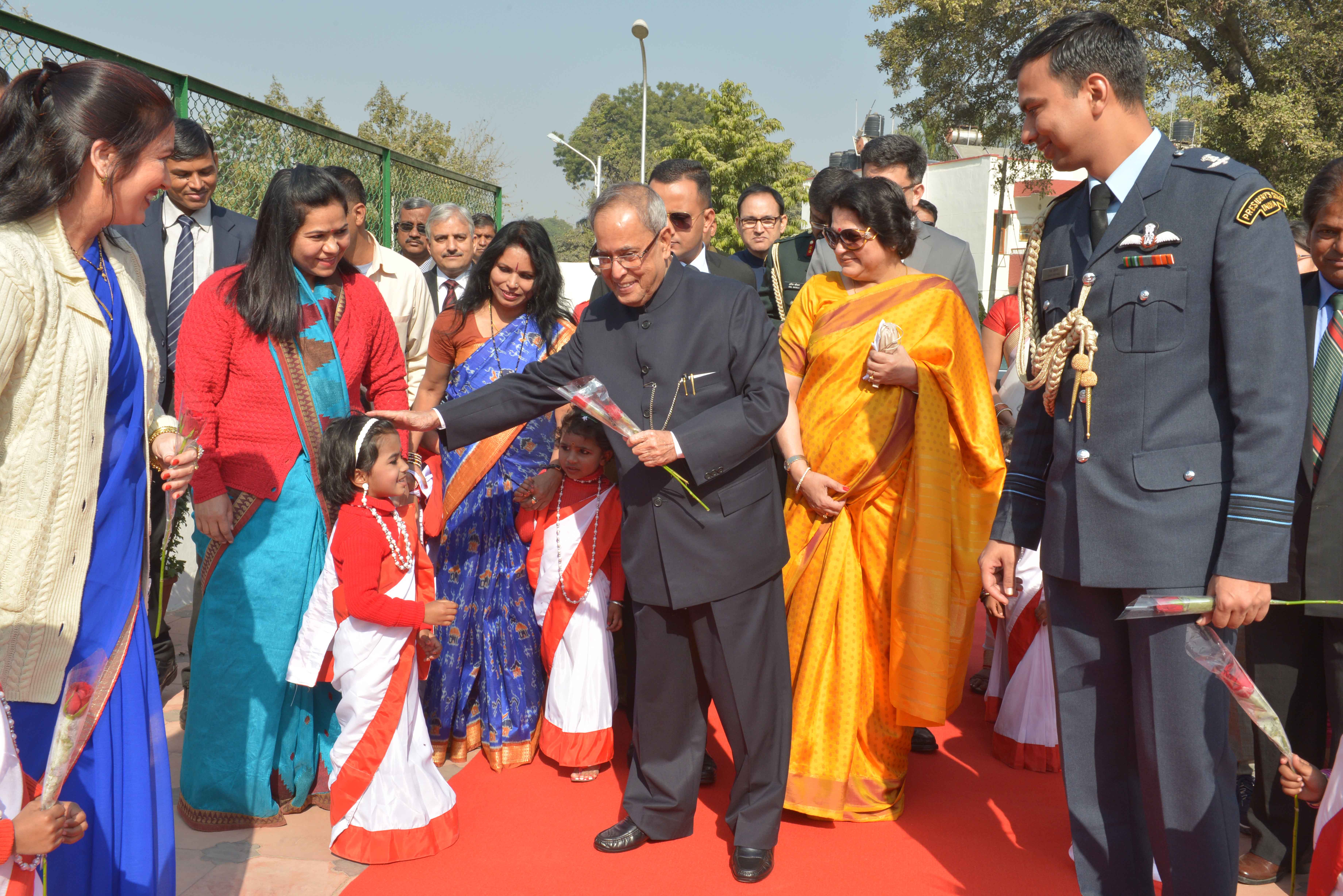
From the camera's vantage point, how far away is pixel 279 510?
10.8 ft

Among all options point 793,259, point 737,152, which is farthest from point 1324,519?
point 737,152

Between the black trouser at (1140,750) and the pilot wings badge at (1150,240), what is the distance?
2.49 ft

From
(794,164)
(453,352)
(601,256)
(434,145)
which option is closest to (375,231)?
(453,352)

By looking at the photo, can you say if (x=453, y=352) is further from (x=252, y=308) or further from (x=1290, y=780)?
(x=1290, y=780)

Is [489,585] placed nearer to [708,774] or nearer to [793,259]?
[708,774]

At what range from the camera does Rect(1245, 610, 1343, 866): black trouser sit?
299cm

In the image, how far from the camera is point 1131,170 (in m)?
2.27

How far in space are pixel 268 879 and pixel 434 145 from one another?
24742mm

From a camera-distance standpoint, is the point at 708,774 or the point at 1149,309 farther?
the point at 708,774

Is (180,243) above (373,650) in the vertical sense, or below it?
above

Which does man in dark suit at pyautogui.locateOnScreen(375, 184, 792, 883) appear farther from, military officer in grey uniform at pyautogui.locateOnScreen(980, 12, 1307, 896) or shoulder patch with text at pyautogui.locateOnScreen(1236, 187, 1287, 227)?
shoulder patch with text at pyautogui.locateOnScreen(1236, 187, 1287, 227)

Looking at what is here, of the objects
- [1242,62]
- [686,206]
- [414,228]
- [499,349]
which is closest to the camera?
[499,349]

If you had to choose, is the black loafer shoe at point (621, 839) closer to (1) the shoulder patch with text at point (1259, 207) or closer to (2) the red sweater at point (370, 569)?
(2) the red sweater at point (370, 569)

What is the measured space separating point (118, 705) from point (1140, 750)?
2.29 metres
